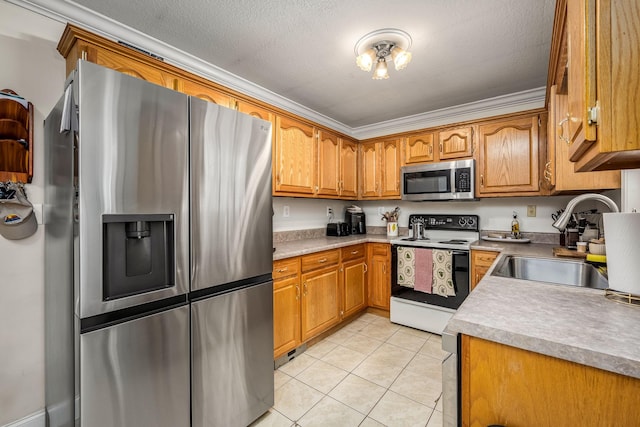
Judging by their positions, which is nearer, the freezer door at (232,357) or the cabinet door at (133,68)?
the freezer door at (232,357)

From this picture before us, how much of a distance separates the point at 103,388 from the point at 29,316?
866 mm

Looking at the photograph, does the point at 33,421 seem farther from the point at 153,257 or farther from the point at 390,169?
the point at 390,169

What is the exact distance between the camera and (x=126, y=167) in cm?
108

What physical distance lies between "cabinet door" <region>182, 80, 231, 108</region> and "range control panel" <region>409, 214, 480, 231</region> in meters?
2.45

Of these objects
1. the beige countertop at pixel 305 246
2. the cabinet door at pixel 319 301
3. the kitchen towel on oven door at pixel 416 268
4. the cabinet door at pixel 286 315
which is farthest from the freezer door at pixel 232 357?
the kitchen towel on oven door at pixel 416 268

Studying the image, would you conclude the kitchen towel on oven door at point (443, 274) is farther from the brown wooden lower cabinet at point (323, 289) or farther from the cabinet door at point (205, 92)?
the cabinet door at point (205, 92)

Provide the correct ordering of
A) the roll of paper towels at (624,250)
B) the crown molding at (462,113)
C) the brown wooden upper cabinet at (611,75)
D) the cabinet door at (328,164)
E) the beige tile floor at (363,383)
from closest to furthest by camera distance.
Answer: the brown wooden upper cabinet at (611,75), the roll of paper towels at (624,250), the beige tile floor at (363,383), the crown molding at (462,113), the cabinet door at (328,164)

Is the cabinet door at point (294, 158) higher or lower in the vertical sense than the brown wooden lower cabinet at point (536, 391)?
higher

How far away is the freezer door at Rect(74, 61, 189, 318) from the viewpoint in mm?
992

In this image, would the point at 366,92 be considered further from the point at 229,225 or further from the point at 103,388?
the point at 103,388

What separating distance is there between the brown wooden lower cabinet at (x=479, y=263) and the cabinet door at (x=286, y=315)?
5.19 feet

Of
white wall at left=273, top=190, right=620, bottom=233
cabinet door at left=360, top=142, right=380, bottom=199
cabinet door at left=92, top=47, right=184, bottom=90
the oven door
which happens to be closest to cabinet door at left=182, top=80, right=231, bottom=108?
cabinet door at left=92, top=47, right=184, bottom=90

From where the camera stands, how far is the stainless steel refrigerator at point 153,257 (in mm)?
1013

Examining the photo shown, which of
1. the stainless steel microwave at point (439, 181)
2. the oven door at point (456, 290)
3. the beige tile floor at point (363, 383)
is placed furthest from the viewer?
the stainless steel microwave at point (439, 181)
